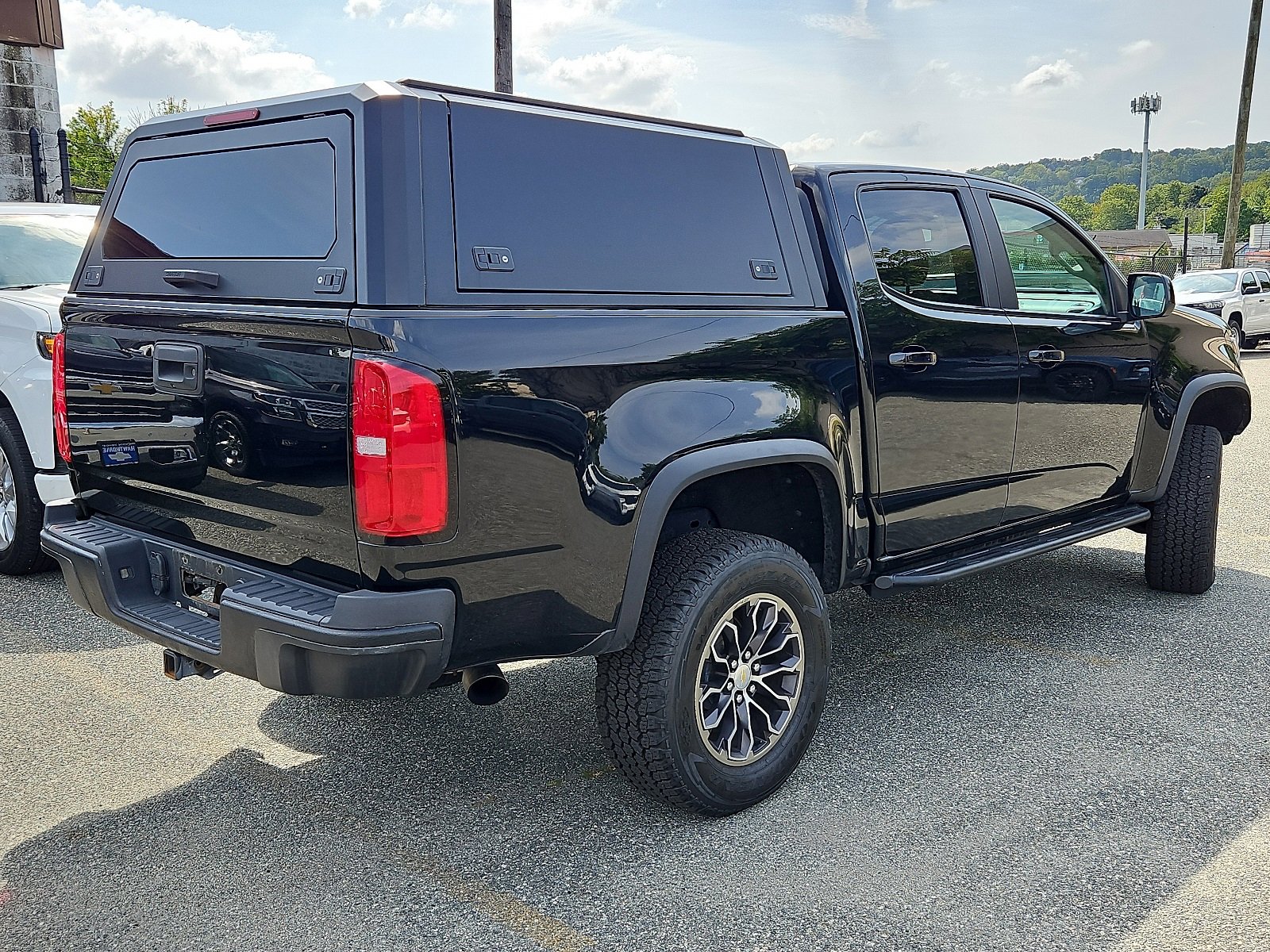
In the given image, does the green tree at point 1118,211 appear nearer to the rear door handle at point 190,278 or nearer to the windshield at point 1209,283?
the windshield at point 1209,283

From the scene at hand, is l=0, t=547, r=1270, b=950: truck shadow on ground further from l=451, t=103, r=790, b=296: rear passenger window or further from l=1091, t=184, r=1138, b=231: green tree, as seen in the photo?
l=1091, t=184, r=1138, b=231: green tree

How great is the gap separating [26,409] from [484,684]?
336 cm

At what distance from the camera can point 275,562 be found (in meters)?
2.99

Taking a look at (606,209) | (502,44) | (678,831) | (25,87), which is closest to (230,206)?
(606,209)

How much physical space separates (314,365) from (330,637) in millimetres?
642

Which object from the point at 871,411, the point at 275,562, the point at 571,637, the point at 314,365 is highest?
the point at 314,365

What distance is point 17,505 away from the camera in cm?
546

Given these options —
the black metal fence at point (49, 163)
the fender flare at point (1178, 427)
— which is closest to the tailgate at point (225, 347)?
the fender flare at point (1178, 427)

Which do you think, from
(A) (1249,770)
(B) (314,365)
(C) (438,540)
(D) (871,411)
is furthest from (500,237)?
(A) (1249,770)

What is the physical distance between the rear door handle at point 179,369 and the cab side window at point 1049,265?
3.12 meters

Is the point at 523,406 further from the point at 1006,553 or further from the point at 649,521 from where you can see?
the point at 1006,553

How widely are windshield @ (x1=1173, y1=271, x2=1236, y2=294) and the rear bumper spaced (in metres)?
21.7

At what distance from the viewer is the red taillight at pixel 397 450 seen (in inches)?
103

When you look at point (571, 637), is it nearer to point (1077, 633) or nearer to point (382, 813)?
point (382, 813)
